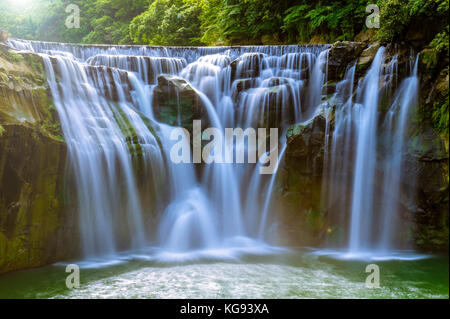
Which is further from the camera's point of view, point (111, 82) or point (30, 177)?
point (111, 82)

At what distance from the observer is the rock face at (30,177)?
5.39 metres

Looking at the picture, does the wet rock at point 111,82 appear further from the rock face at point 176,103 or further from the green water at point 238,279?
the green water at point 238,279

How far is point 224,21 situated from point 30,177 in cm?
1181

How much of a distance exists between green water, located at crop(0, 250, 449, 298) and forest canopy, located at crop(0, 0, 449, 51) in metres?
4.75

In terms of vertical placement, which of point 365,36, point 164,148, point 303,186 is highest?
point 365,36

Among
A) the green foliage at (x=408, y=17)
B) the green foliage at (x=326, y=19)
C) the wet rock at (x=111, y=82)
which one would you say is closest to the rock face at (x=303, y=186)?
the green foliage at (x=408, y=17)

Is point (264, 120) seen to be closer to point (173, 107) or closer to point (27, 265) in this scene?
point (173, 107)

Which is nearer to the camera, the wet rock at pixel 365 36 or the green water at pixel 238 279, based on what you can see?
the green water at pixel 238 279

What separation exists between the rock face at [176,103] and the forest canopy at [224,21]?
493 centimetres

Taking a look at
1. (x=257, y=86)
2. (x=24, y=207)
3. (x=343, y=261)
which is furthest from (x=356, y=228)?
(x=24, y=207)

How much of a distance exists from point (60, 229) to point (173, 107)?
4.21 m

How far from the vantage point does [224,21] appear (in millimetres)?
14836

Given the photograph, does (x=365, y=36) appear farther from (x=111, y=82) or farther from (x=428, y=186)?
(x=111, y=82)

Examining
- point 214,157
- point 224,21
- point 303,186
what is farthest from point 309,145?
point 224,21
